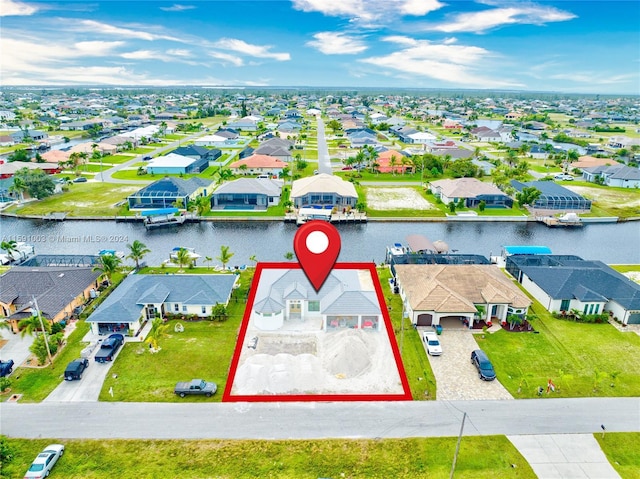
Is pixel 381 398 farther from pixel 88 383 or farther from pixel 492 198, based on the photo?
pixel 492 198

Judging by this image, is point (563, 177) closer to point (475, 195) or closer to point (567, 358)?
point (475, 195)

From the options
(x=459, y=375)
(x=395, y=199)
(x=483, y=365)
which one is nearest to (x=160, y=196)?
(x=395, y=199)

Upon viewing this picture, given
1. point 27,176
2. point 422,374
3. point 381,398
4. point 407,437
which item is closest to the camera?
point 407,437

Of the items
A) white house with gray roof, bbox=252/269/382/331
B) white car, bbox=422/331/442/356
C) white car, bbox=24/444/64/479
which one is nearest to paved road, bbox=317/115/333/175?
white house with gray roof, bbox=252/269/382/331

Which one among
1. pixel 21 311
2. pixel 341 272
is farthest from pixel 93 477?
pixel 341 272

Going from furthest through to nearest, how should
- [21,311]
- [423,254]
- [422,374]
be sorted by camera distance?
1. [423,254]
2. [21,311]
3. [422,374]

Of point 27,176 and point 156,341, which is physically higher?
point 27,176

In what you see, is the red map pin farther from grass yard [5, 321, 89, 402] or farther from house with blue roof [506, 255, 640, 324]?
house with blue roof [506, 255, 640, 324]
